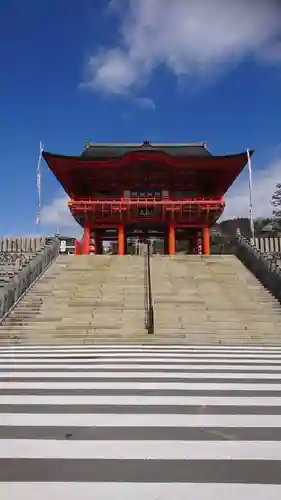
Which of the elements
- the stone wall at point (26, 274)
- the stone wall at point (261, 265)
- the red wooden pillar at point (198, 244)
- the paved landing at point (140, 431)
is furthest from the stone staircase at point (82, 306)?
the red wooden pillar at point (198, 244)

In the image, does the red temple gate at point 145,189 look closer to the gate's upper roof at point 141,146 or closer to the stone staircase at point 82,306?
the gate's upper roof at point 141,146

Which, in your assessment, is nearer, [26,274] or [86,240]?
[26,274]

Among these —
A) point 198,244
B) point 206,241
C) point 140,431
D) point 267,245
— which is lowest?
point 140,431

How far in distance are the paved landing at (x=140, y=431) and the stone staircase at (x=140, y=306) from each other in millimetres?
3960

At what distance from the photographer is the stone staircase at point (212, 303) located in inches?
481

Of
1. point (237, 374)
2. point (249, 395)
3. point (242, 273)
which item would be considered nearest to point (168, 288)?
point (242, 273)

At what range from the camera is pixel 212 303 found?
1484cm

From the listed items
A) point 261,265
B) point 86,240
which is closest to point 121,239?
point 86,240

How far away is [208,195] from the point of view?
28.9 metres

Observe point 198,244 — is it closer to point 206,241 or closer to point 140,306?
Answer: point 206,241

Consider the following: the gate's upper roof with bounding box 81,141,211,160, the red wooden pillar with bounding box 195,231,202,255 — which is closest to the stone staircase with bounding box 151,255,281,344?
the red wooden pillar with bounding box 195,231,202,255

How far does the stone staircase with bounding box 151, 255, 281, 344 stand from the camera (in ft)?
40.1

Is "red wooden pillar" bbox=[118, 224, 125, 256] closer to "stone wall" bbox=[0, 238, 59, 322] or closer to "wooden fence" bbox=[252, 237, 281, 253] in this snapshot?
"stone wall" bbox=[0, 238, 59, 322]

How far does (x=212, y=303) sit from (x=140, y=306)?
250 cm
